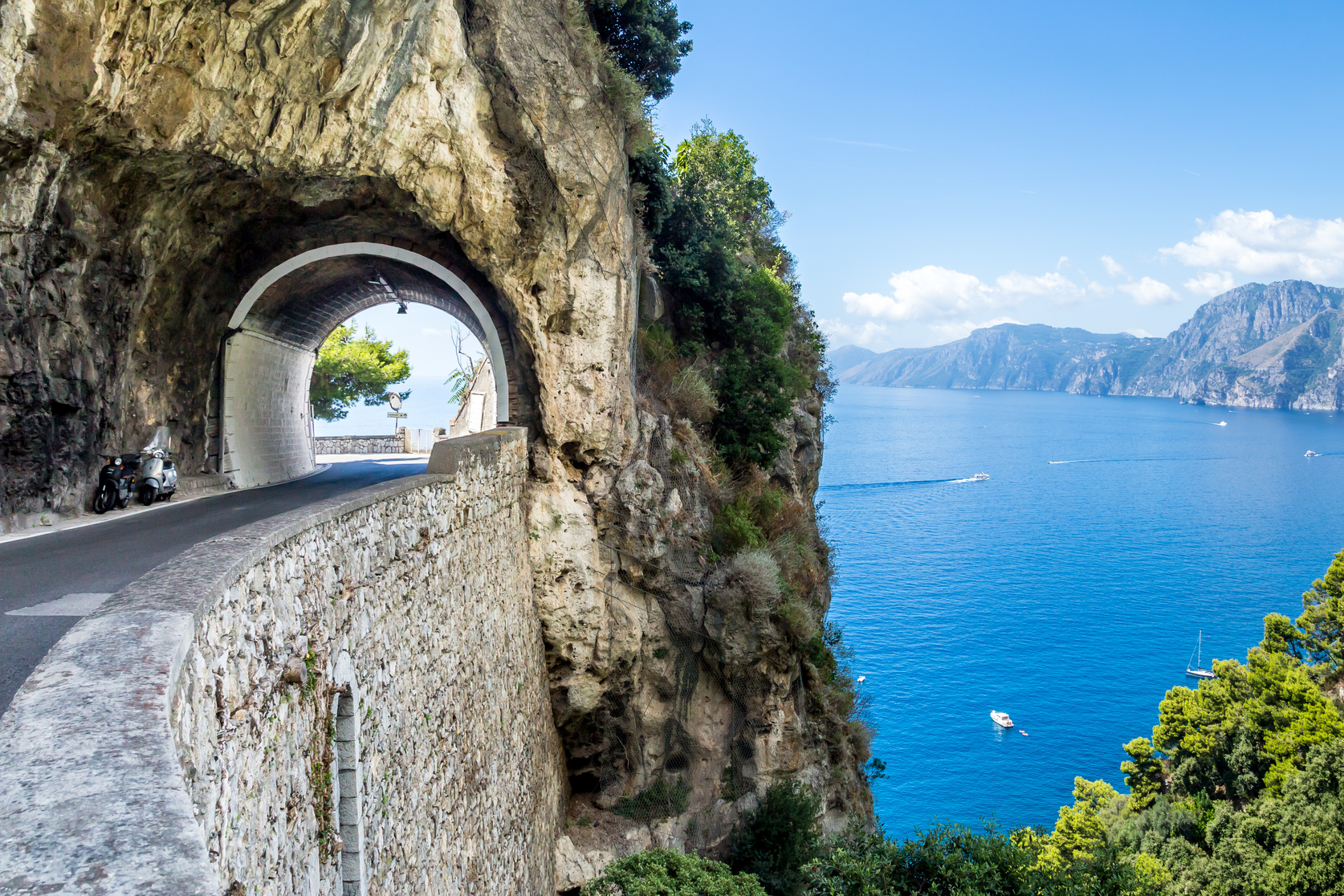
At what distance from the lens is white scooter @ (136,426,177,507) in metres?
11.8

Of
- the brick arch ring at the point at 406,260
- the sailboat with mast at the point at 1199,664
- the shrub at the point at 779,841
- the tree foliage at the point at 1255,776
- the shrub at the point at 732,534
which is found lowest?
the sailboat with mast at the point at 1199,664

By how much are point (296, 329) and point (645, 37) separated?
10.2 metres

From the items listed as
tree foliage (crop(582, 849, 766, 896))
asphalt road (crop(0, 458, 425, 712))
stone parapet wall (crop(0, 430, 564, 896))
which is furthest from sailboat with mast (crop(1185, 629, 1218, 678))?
asphalt road (crop(0, 458, 425, 712))

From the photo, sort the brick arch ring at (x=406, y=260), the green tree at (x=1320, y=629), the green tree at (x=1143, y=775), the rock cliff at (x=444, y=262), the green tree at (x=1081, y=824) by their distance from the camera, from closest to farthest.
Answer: the rock cliff at (x=444, y=262), the brick arch ring at (x=406, y=260), the green tree at (x=1081, y=824), the green tree at (x=1320, y=629), the green tree at (x=1143, y=775)

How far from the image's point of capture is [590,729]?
561 inches

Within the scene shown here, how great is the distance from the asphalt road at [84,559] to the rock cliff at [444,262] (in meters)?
1.27

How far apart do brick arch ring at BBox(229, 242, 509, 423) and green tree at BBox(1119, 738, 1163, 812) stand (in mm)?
26270

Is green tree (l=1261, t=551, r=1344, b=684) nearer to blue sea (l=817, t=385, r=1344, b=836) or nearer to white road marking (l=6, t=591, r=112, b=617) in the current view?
blue sea (l=817, t=385, r=1344, b=836)

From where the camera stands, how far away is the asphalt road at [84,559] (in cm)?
489

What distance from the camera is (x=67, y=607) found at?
573 cm

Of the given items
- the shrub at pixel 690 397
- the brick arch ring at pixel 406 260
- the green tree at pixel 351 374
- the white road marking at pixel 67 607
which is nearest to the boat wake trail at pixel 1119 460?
the green tree at pixel 351 374

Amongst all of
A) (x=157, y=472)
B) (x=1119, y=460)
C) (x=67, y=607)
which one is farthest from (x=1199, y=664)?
(x=1119, y=460)

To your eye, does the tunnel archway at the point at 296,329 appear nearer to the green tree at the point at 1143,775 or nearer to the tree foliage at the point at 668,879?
the tree foliage at the point at 668,879

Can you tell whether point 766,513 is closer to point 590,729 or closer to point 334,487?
point 590,729
